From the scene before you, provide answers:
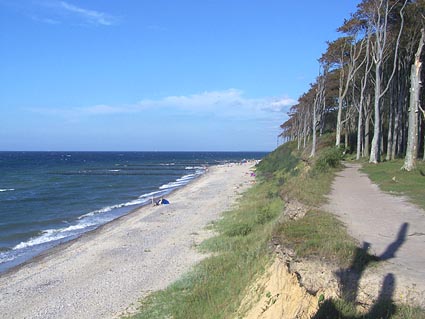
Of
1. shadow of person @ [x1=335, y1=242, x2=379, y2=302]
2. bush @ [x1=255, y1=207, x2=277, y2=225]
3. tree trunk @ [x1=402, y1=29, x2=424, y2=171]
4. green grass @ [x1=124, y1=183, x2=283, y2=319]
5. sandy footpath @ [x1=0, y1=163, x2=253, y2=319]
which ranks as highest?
tree trunk @ [x1=402, y1=29, x2=424, y2=171]

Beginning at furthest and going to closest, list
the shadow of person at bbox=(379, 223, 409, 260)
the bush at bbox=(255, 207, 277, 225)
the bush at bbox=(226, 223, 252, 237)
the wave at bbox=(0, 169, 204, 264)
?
the wave at bbox=(0, 169, 204, 264) < the bush at bbox=(255, 207, 277, 225) < the bush at bbox=(226, 223, 252, 237) < the shadow of person at bbox=(379, 223, 409, 260)

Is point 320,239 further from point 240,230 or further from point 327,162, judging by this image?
point 327,162

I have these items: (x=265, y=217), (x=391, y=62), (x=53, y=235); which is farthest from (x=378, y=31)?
(x=53, y=235)

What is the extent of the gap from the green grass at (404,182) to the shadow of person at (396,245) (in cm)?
340

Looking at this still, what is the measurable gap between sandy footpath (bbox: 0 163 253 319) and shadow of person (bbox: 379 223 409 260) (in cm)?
654

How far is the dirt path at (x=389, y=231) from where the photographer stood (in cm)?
661

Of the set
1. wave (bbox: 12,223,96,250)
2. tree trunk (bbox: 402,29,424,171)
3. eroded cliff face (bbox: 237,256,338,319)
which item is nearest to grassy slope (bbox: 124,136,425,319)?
eroded cliff face (bbox: 237,256,338,319)

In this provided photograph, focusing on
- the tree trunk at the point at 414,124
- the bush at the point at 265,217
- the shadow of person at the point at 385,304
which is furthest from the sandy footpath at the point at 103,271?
the tree trunk at the point at 414,124

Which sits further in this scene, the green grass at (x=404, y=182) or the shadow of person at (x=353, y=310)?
the green grass at (x=404, y=182)

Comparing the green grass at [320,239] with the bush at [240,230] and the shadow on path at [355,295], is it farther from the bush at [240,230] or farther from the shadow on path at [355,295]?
the bush at [240,230]

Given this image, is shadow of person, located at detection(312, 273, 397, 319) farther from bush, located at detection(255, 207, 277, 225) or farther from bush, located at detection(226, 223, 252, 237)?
bush, located at detection(255, 207, 277, 225)

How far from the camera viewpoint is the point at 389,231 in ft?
32.6

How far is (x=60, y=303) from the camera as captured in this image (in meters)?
12.1

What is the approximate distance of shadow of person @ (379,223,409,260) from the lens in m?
7.92
